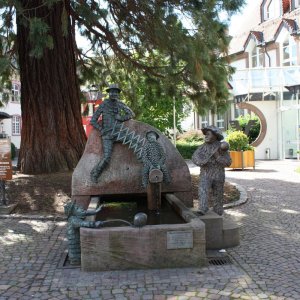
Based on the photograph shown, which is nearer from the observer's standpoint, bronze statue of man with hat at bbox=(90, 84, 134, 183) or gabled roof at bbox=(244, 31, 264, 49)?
bronze statue of man with hat at bbox=(90, 84, 134, 183)

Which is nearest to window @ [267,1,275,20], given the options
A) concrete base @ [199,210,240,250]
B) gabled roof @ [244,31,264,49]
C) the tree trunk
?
gabled roof @ [244,31,264,49]

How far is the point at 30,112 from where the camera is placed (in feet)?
39.7

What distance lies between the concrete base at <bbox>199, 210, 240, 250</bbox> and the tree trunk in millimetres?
6440

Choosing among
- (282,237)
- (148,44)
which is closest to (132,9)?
(148,44)

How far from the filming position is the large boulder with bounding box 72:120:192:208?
747cm

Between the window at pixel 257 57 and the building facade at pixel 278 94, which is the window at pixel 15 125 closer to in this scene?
the window at pixel 257 57

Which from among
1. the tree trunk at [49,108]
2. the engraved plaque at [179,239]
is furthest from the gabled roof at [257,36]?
the engraved plaque at [179,239]

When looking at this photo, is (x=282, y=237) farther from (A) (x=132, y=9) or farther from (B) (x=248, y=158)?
(B) (x=248, y=158)

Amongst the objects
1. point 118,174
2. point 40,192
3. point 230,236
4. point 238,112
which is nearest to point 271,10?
point 238,112

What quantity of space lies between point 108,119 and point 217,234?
111 inches

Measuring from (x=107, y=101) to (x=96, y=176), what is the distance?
1310mm

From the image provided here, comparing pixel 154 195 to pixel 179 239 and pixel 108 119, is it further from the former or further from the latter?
pixel 179 239

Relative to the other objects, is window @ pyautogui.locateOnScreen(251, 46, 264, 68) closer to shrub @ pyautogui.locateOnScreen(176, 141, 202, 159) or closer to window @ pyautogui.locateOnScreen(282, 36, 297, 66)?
window @ pyautogui.locateOnScreen(282, 36, 297, 66)

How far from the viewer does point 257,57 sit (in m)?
31.6
